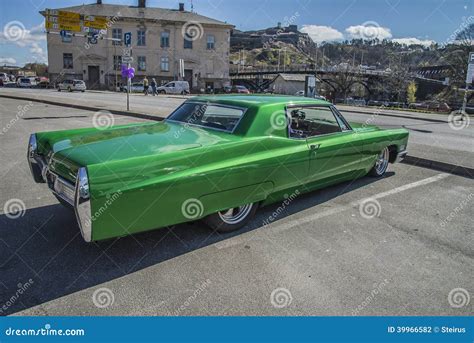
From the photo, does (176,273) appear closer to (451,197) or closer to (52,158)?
(52,158)

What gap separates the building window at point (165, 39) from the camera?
2366 inches

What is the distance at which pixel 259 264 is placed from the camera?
345 cm

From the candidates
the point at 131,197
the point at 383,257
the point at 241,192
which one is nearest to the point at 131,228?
the point at 131,197

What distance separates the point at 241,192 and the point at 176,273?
1008 millimetres

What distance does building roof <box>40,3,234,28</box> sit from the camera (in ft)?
187
